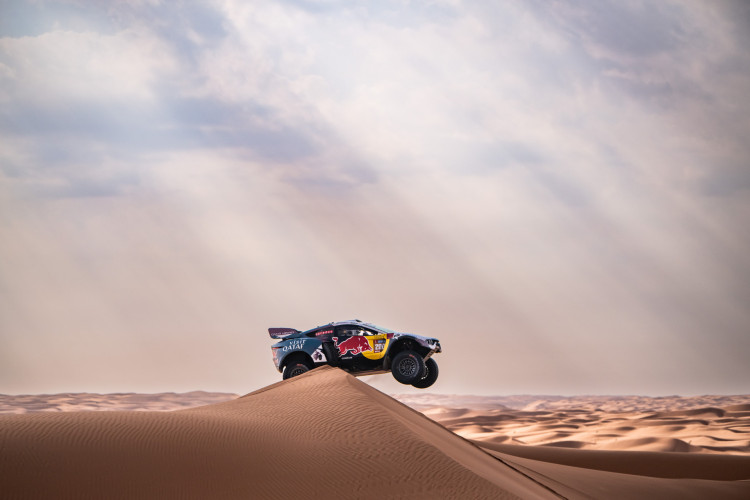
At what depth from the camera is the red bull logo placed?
525 inches

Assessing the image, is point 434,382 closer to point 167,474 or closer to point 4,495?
point 167,474

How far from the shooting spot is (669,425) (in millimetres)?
19891

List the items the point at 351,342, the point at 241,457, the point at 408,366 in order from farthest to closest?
the point at 351,342
the point at 408,366
the point at 241,457

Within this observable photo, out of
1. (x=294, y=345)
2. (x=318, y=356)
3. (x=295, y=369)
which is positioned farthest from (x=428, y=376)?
(x=294, y=345)

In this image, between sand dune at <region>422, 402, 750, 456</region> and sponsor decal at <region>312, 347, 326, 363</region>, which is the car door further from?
sand dune at <region>422, 402, 750, 456</region>

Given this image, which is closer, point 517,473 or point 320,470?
point 320,470

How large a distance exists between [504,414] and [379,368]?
1259 centimetres

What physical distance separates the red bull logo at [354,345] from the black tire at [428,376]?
121cm

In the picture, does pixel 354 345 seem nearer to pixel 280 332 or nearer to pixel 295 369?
pixel 295 369

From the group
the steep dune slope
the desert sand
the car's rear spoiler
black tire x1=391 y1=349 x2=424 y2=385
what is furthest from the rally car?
the steep dune slope

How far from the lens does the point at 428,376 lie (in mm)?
13289

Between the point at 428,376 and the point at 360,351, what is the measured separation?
1.48 m

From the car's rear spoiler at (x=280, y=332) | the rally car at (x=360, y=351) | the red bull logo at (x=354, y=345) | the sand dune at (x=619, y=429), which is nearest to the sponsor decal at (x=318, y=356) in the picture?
the rally car at (x=360, y=351)

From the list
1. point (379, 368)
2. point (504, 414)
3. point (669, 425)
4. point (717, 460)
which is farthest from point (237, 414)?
point (504, 414)
